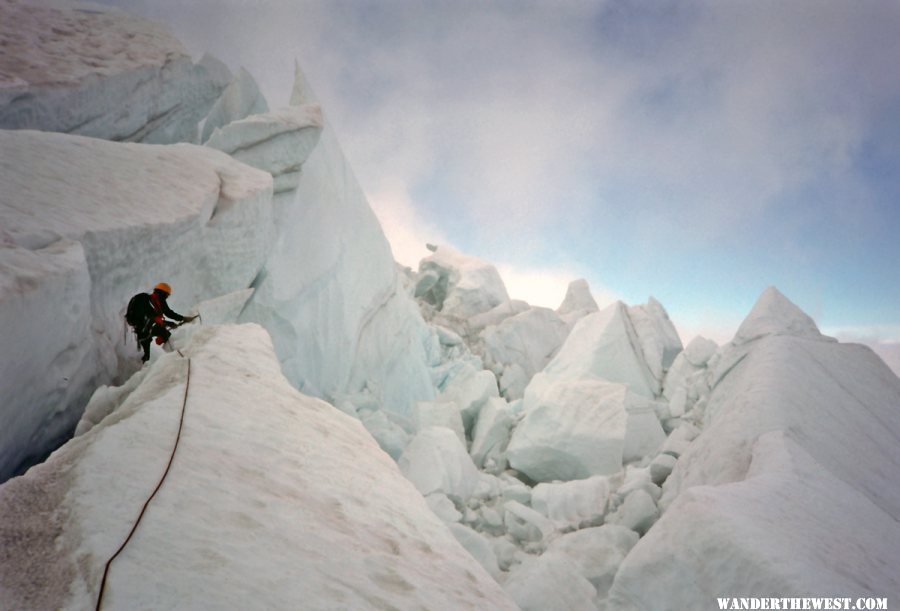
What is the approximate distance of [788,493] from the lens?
10.7 ft

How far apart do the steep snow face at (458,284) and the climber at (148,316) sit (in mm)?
15013

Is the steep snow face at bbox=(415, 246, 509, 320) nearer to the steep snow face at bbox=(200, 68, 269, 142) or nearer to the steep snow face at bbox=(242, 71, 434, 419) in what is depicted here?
the steep snow face at bbox=(242, 71, 434, 419)

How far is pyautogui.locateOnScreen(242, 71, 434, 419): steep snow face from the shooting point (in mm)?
7262

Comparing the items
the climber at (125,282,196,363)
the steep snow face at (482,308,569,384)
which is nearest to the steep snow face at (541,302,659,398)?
the steep snow face at (482,308,569,384)

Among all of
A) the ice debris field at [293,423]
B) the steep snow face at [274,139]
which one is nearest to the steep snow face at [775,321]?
the ice debris field at [293,423]

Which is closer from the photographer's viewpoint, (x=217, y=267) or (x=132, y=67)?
(x=217, y=267)

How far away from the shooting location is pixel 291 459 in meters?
2.32

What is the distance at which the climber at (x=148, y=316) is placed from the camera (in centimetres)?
338

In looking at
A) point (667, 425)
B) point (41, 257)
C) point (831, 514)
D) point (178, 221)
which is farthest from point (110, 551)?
point (667, 425)

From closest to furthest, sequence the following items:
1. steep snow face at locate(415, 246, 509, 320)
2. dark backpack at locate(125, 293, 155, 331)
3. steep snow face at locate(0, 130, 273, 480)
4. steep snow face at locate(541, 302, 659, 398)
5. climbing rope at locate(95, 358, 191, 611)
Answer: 1. climbing rope at locate(95, 358, 191, 611)
2. steep snow face at locate(0, 130, 273, 480)
3. dark backpack at locate(125, 293, 155, 331)
4. steep snow face at locate(541, 302, 659, 398)
5. steep snow face at locate(415, 246, 509, 320)

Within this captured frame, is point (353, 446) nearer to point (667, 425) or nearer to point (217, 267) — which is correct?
point (217, 267)

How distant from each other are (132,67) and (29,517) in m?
7.30

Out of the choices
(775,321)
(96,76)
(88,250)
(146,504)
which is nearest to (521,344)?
(775,321)

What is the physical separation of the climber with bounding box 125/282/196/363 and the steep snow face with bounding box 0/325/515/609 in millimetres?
749
